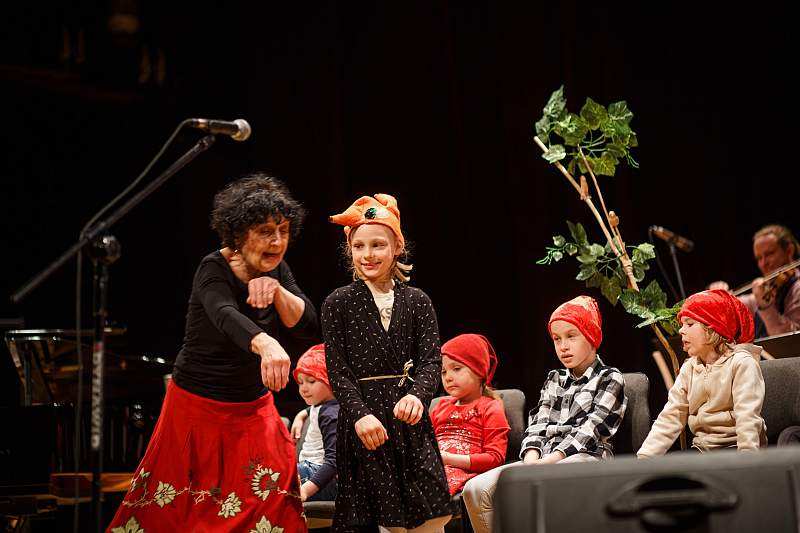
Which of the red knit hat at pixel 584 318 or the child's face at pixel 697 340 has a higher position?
the red knit hat at pixel 584 318

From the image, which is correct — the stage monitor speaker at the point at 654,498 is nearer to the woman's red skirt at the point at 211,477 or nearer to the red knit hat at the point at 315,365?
the woman's red skirt at the point at 211,477

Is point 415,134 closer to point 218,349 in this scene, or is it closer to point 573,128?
point 573,128

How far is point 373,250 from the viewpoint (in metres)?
2.98

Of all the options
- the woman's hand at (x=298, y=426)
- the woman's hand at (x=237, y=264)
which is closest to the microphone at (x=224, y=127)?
the woman's hand at (x=237, y=264)

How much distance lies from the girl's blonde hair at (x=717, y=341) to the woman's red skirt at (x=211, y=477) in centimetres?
155

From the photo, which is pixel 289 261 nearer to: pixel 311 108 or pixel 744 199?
pixel 311 108

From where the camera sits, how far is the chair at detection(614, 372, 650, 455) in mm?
3316

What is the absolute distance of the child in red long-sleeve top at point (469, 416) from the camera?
346 cm

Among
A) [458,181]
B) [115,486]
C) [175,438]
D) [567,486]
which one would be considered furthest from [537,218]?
[567,486]

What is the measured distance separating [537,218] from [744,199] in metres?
1.42

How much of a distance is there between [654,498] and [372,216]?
165 centimetres

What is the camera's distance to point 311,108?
6.54 metres

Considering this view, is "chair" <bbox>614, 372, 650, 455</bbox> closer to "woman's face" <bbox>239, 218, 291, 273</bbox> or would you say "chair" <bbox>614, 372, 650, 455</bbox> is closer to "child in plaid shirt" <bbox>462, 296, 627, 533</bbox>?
"child in plaid shirt" <bbox>462, 296, 627, 533</bbox>

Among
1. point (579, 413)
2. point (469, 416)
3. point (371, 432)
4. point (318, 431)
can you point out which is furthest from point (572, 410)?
point (318, 431)
